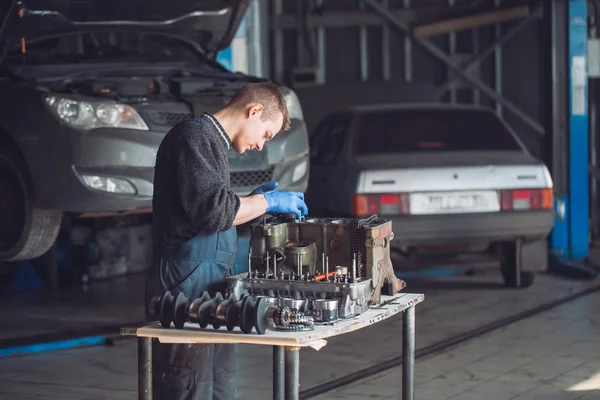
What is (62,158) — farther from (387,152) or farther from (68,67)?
(387,152)

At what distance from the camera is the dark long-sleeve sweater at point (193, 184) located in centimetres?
445

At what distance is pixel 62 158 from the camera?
7.96 meters

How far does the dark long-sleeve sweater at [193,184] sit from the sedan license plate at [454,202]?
4.70 m

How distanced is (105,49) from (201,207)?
16.9 ft

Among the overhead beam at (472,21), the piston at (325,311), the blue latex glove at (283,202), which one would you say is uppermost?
the overhead beam at (472,21)

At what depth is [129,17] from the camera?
9000mm

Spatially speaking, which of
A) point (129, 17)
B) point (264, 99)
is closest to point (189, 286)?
point (264, 99)

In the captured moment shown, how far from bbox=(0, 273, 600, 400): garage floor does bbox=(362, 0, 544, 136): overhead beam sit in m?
4.21

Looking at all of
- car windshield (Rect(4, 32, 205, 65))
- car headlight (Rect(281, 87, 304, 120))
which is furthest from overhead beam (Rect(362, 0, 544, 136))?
car headlight (Rect(281, 87, 304, 120))

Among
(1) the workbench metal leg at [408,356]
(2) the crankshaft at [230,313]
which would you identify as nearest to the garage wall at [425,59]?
(1) the workbench metal leg at [408,356]

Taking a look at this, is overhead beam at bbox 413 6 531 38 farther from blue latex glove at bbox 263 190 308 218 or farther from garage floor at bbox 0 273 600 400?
blue latex glove at bbox 263 190 308 218

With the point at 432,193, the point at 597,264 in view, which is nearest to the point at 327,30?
the point at 597,264

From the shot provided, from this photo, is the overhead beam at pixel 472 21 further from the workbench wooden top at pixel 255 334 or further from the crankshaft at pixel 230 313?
the crankshaft at pixel 230 313

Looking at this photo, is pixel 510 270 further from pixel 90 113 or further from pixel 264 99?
pixel 264 99
